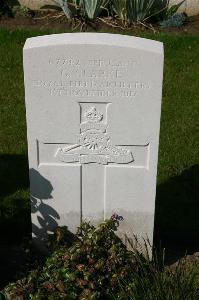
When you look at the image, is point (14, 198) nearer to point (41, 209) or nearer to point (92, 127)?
point (41, 209)

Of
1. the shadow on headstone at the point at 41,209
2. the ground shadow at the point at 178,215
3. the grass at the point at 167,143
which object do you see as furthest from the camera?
the grass at the point at 167,143

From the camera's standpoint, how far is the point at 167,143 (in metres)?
6.96

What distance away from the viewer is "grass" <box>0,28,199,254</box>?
568cm

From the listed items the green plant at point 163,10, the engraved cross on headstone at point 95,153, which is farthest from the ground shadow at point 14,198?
the green plant at point 163,10

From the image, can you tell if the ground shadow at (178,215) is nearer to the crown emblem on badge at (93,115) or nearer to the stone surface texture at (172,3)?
the crown emblem on badge at (93,115)

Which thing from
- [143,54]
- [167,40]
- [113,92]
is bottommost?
[167,40]

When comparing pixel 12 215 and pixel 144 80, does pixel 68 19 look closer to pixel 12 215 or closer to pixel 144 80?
pixel 12 215

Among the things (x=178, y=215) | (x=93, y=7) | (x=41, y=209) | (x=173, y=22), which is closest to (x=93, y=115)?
(x=41, y=209)

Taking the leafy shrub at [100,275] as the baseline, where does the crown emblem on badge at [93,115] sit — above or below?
above

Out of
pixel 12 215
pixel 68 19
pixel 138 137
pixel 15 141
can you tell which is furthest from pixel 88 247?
pixel 68 19

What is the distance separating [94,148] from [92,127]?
18cm

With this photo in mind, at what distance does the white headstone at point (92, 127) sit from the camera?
13.9ft

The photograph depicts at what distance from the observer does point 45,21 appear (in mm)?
9883

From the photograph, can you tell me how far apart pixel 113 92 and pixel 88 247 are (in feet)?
3.81
